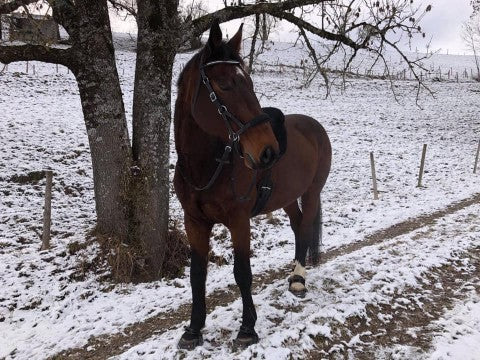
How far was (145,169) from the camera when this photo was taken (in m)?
4.94

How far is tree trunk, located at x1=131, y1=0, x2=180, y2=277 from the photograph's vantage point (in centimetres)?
466

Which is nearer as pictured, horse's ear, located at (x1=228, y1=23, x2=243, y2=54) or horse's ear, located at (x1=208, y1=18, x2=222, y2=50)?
horse's ear, located at (x1=208, y1=18, x2=222, y2=50)

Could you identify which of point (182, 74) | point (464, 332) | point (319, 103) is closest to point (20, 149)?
point (182, 74)

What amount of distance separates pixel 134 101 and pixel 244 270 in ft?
9.04

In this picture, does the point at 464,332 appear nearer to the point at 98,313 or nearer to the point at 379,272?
the point at 379,272

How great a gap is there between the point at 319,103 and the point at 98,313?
77.2ft

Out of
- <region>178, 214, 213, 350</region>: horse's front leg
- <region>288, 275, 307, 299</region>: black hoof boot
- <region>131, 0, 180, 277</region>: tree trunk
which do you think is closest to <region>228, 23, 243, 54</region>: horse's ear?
<region>178, 214, 213, 350</region>: horse's front leg

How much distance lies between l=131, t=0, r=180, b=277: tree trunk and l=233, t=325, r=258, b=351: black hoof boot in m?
1.96

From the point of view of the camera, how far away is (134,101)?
16.0 ft

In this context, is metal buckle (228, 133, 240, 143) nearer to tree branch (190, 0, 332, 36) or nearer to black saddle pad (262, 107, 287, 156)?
black saddle pad (262, 107, 287, 156)

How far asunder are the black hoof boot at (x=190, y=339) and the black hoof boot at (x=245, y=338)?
13.8 inches

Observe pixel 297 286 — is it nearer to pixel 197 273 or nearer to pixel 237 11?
pixel 197 273

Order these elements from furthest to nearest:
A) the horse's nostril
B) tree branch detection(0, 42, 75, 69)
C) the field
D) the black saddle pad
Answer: tree branch detection(0, 42, 75, 69) < the field < the black saddle pad < the horse's nostril

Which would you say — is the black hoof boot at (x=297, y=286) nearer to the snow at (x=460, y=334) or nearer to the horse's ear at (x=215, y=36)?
the snow at (x=460, y=334)
